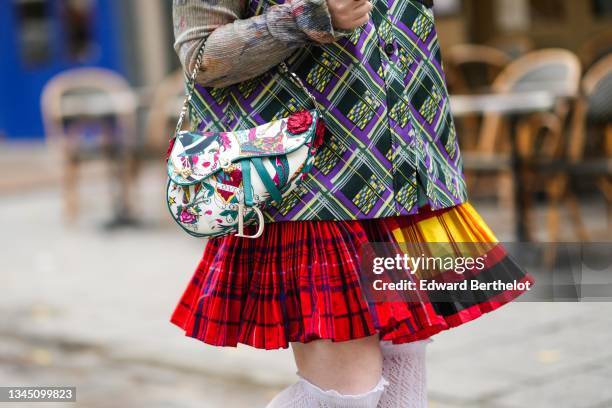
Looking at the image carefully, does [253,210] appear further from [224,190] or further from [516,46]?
[516,46]

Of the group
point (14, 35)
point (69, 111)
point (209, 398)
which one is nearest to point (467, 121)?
point (69, 111)

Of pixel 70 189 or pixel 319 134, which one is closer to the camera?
pixel 319 134

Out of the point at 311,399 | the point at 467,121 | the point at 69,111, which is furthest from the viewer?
the point at 69,111

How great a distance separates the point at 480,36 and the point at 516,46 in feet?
1.45

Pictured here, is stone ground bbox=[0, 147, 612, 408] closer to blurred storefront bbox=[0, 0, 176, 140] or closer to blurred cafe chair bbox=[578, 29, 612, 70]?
blurred cafe chair bbox=[578, 29, 612, 70]

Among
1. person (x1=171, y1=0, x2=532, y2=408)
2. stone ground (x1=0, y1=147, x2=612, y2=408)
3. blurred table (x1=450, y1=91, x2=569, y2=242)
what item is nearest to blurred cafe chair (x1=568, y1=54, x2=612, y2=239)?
blurred table (x1=450, y1=91, x2=569, y2=242)

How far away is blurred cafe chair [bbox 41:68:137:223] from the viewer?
323 inches

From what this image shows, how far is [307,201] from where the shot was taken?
1.92m

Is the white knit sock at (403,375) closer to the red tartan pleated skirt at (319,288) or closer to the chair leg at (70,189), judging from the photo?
the red tartan pleated skirt at (319,288)

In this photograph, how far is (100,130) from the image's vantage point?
28.4 feet

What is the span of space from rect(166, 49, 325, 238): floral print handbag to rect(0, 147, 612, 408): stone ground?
1.62 meters

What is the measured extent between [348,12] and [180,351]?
289cm

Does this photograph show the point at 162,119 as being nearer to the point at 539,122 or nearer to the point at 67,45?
the point at 539,122

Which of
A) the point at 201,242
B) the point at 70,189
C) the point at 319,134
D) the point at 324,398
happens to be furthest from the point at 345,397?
the point at 70,189
